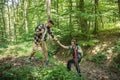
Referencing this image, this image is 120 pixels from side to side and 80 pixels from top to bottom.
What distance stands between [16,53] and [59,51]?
135 inches

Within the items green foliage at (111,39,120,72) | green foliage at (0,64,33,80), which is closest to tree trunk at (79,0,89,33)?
green foliage at (111,39,120,72)

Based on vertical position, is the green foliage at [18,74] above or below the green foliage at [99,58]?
above

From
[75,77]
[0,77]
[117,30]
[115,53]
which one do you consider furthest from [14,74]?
[117,30]

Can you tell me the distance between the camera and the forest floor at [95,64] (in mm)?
10039

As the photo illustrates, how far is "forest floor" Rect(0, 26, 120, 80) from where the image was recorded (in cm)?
1004

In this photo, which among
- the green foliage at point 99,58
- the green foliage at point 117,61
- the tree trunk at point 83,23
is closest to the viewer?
the green foliage at point 117,61

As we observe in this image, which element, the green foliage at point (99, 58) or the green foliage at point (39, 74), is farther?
the green foliage at point (99, 58)

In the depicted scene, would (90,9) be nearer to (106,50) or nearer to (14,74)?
(106,50)

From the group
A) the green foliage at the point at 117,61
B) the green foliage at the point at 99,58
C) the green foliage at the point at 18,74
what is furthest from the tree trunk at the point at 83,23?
the green foliage at the point at 18,74

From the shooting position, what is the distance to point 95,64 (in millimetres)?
12352

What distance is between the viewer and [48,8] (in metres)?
14.5

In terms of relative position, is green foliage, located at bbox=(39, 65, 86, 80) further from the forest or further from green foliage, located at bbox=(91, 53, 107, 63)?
green foliage, located at bbox=(91, 53, 107, 63)

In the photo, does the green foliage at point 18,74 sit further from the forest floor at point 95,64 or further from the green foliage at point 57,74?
the forest floor at point 95,64

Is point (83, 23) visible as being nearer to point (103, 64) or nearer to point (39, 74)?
point (103, 64)
